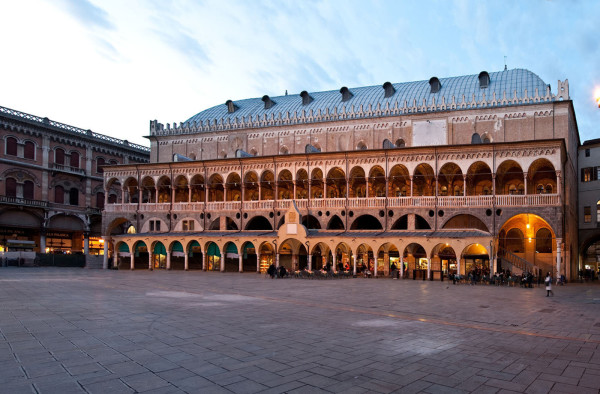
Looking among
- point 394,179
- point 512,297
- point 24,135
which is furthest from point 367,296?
point 24,135

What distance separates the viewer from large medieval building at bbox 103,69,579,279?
125ft

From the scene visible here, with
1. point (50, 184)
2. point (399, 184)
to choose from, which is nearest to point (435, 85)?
point (399, 184)

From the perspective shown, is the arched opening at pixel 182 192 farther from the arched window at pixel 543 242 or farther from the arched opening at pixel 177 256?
the arched window at pixel 543 242

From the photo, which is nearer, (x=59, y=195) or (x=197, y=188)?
(x=197, y=188)

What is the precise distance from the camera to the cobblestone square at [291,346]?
8.27 metres

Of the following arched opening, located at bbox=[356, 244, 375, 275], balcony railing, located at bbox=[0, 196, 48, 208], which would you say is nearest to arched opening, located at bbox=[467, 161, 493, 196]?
arched opening, located at bbox=[356, 244, 375, 275]

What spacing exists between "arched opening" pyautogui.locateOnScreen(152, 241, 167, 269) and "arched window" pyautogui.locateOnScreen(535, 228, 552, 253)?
35.3m

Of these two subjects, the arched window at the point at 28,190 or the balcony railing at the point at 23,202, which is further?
the arched window at the point at 28,190

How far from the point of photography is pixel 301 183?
48.5m

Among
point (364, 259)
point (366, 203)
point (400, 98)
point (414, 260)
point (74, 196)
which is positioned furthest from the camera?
point (74, 196)

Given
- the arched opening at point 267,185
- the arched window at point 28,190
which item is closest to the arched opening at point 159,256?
the arched opening at point 267,185

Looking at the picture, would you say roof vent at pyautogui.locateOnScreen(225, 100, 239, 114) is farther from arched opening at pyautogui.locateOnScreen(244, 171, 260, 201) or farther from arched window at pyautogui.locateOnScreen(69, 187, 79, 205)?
arched window at pyautogui.locateOnScreen(69, 187, 79, 205)

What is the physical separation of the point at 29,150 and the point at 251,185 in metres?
29.2

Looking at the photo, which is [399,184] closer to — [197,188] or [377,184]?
[377,184]
